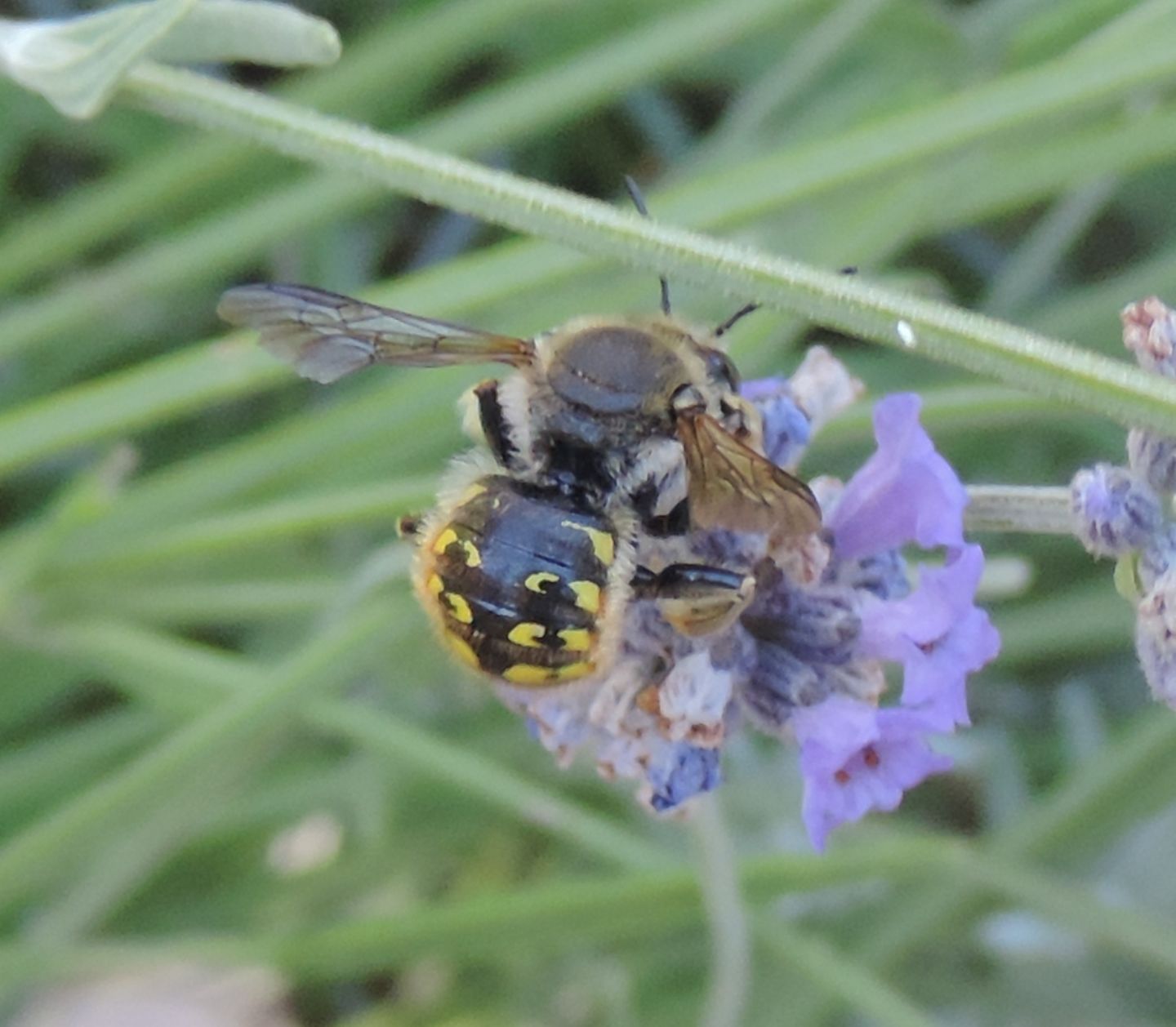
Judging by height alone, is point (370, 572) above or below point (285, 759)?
above

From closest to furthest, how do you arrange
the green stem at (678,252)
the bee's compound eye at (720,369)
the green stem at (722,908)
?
1. the green stem at (678,252)
2. the bee's compound eye at (720,369)
3. the green stem at (722,908)

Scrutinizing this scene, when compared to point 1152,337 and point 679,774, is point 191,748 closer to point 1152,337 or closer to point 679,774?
point 679,774

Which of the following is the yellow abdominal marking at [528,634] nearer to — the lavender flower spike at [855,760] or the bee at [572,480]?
the bee at [572,480]

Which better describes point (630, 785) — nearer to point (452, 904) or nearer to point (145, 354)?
point (452, 904)

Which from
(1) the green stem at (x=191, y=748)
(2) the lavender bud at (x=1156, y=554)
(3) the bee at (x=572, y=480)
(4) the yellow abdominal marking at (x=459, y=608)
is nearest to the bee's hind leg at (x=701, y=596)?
(3) the bee at (x=572, y=480)

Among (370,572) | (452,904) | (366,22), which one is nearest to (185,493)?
(370,572)

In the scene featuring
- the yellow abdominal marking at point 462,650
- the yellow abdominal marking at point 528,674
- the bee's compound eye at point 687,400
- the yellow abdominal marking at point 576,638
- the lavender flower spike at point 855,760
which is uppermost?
the bee's compound eye at point 687,400
